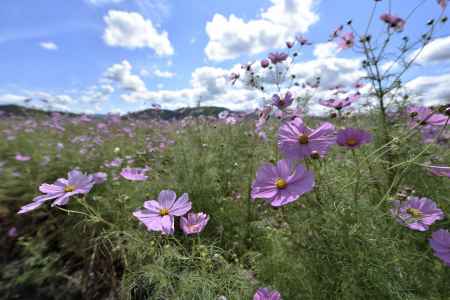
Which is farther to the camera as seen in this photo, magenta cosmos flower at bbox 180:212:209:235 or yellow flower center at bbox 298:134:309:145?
magenta cosmos flower at bbox 180:212:209:235

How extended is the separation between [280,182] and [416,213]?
0.62 meters

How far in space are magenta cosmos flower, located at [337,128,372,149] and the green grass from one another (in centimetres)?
6

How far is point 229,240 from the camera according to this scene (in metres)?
1.42

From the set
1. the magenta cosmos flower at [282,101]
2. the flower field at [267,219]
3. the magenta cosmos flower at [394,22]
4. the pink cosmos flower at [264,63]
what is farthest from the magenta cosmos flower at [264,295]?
the magenta cosmos flower at [394,22]

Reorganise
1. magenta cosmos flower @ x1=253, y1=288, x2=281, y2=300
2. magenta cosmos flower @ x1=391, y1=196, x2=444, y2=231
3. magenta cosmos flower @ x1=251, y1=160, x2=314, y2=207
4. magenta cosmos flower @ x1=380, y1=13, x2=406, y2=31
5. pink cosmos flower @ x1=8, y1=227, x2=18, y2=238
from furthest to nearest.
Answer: pink cosmos flower @ x1=8, y1=227, x2=18, y2=238 → magenta cosmos flower @ x1=380, y1=13, x2=406, y2=31 → magenta cosmos flower @ x1=391, y1=196, x2=444, y2=231 → magenta cosmos flower @ x1=253, y1=288, x2=281, y2=300 → magenta cosmos flower @ x1=251, y1=160, x2=314, y2=207

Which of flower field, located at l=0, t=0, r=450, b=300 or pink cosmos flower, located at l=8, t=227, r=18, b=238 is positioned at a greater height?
flower field, located at l=0, t=0, r=450, b=300

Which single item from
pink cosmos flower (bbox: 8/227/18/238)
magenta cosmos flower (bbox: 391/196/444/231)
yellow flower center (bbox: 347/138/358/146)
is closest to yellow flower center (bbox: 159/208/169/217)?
yellow flower center (bbox: 347/138/358/146)

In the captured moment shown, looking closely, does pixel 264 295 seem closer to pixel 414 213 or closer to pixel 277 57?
pixel 414 213

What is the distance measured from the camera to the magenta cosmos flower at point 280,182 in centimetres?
63

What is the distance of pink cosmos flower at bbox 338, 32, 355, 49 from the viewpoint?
5.14ft

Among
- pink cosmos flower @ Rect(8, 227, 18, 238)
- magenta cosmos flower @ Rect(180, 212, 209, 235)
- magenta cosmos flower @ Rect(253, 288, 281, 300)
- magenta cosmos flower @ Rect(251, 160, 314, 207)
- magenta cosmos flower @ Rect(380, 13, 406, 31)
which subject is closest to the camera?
magenta cosmos flower @ Rect(251, 160, 314, 207)

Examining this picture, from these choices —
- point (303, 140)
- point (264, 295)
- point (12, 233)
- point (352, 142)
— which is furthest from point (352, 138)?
point (12, 233)

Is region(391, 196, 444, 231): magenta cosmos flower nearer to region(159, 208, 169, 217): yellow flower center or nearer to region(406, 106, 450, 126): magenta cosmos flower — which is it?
region(406, 106, 450, 126): magenta cosmos flower

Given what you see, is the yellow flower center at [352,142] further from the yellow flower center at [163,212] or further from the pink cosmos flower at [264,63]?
the pink cosmos flower at [264,63]
